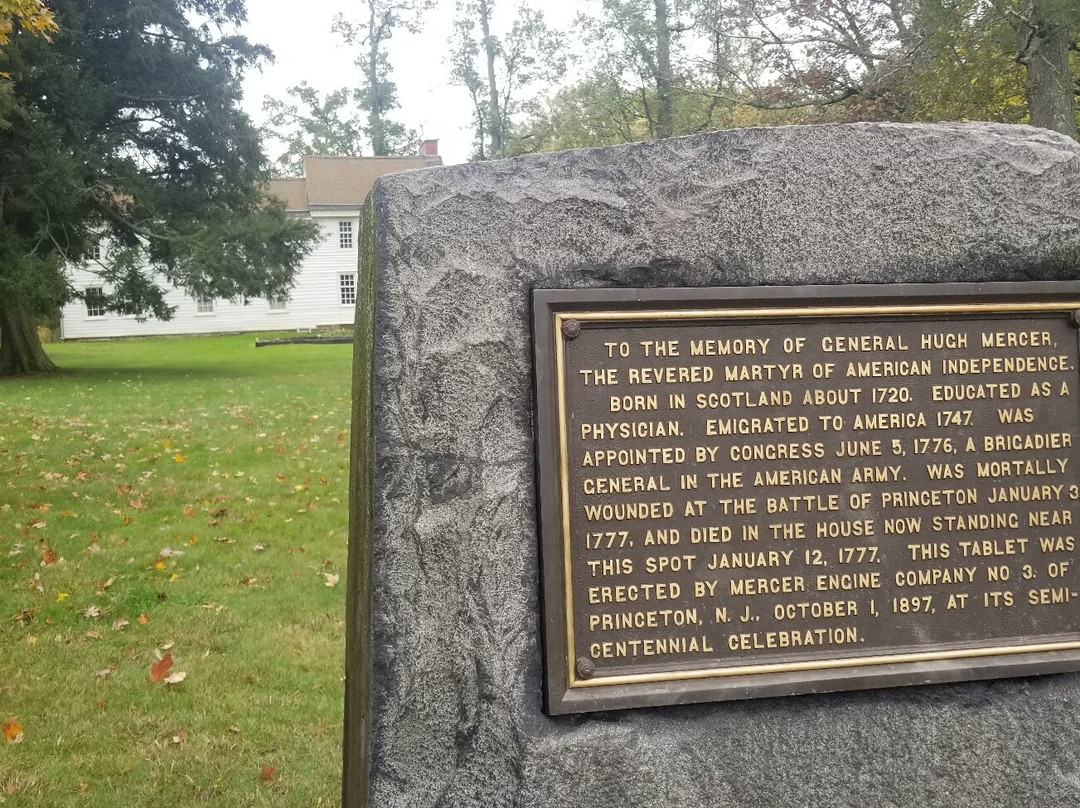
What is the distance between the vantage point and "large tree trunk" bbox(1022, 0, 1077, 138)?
30.5ft

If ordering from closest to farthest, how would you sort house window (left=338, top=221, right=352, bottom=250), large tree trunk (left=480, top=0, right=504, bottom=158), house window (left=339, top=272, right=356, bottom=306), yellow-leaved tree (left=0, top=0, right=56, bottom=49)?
yellow-leaved tree (left=0, top=0, right=56, bottom=49) < large tree trunk (left=480, top=0, right=504, bottom=158) < house window (left=339, top=272, right=356, bottom=306) < house window (left=338, top=221, right=352, bottom=250)

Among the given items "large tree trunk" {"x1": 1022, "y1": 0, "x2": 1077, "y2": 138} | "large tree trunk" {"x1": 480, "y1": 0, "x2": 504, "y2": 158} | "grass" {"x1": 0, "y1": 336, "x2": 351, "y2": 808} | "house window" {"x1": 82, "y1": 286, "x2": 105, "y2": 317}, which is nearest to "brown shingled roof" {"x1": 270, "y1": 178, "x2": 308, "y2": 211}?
"large tree trunk" {"x1": 480, "y1": 0, "x2": 504, "y2": 158}

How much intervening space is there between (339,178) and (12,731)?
3781 cm

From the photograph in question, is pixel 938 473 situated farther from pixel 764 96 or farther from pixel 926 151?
pixel 764 96

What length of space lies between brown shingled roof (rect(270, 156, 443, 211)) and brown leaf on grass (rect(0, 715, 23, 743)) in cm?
3614

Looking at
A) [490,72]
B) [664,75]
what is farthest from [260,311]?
[664,75]

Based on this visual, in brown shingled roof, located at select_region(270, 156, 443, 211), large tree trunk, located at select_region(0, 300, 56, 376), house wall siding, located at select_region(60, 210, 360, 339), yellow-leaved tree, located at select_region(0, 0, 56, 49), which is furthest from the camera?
brown shingled roof, located at select_region(270, 156, 443, 211)

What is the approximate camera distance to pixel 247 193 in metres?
20.4

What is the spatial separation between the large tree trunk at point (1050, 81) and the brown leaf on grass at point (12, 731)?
32.6 ft

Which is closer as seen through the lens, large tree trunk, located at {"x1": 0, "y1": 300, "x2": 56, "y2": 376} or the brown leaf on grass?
the brown leaf on grass

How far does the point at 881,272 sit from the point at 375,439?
4.52 ft

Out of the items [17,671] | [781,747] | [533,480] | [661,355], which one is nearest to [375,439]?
[533,480]

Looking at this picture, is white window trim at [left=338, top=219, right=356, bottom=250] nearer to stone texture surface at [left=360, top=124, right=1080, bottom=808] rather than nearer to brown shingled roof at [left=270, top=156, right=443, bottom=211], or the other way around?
brown shingled roof at [left=270, top=156, right=443, bottom=211]

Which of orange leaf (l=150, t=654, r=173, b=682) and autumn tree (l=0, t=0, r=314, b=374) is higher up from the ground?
autumn tree (l=0, t=0, r=314, b=374)
